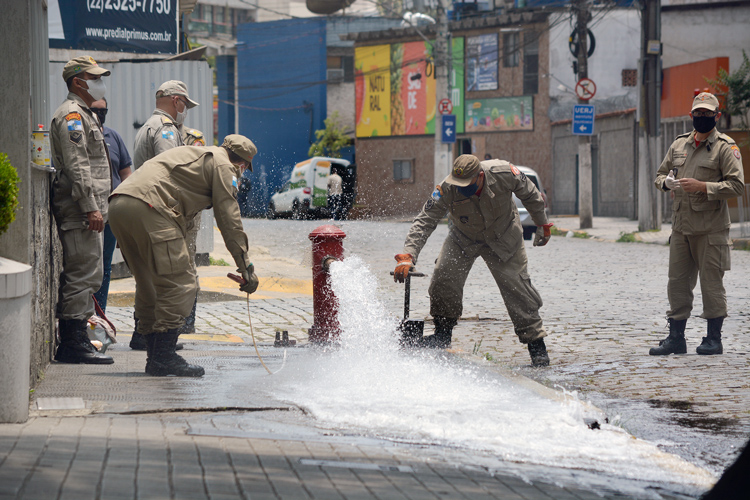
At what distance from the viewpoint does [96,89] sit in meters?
6.80

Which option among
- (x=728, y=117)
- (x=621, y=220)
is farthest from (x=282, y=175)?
(x=728, y=117)

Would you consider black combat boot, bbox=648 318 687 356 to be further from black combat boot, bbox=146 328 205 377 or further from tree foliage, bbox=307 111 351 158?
tree foliage, bbox=307 111 351 158

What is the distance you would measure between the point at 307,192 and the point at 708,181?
2898 centimetres

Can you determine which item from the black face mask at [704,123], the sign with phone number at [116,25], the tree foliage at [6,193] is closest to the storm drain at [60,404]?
the tree foliage at [6,193]

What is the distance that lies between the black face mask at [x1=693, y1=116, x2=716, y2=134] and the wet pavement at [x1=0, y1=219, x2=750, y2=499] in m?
1.74

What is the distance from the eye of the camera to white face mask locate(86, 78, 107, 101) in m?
6.77

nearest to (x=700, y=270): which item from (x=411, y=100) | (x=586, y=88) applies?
(x=586, y=88)

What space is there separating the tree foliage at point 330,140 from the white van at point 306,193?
5194 millimetres

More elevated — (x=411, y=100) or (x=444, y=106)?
(x=411, y=100)

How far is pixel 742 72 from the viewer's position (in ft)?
77.8

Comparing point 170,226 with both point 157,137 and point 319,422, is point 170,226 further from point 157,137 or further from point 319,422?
point 319,422

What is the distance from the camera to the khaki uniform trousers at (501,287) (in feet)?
23.1

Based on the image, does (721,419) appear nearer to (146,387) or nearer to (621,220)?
(146,387)

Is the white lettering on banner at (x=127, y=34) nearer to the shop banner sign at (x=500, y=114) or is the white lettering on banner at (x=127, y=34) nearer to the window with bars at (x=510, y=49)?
the window with bars at (x=510, y=49)
